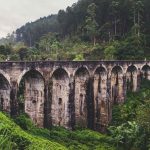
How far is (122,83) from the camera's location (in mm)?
50500

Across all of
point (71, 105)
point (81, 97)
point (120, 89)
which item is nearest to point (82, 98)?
point (81, 97)

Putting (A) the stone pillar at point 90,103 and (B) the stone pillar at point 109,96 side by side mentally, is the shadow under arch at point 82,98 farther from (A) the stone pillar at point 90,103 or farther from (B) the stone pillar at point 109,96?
(B) the stone pillar at point 109,96

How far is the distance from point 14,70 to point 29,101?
17.2ft

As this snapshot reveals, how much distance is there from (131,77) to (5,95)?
90.6 ft

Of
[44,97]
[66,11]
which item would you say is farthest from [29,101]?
[66,11]

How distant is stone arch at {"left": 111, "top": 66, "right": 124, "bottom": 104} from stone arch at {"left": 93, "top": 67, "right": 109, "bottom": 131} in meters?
3.37

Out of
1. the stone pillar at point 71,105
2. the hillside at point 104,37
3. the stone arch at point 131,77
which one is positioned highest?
the hillside at point 104,37

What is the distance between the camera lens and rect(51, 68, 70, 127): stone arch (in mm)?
38094

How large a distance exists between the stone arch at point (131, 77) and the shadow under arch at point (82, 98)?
1227 centimetres

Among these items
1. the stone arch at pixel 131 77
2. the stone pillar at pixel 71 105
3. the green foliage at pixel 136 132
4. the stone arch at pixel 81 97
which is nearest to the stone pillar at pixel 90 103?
the stone arch at pixel 81 97

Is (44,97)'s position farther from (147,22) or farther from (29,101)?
(147,22)

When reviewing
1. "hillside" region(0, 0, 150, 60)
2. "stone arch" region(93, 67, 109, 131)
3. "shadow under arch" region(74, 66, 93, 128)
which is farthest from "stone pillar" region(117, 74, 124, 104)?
"hillside" region(0, 0, 150, 60)

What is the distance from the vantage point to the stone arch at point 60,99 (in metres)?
38.1

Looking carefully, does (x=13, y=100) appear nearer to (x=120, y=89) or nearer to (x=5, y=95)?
(x=5, y=95)
